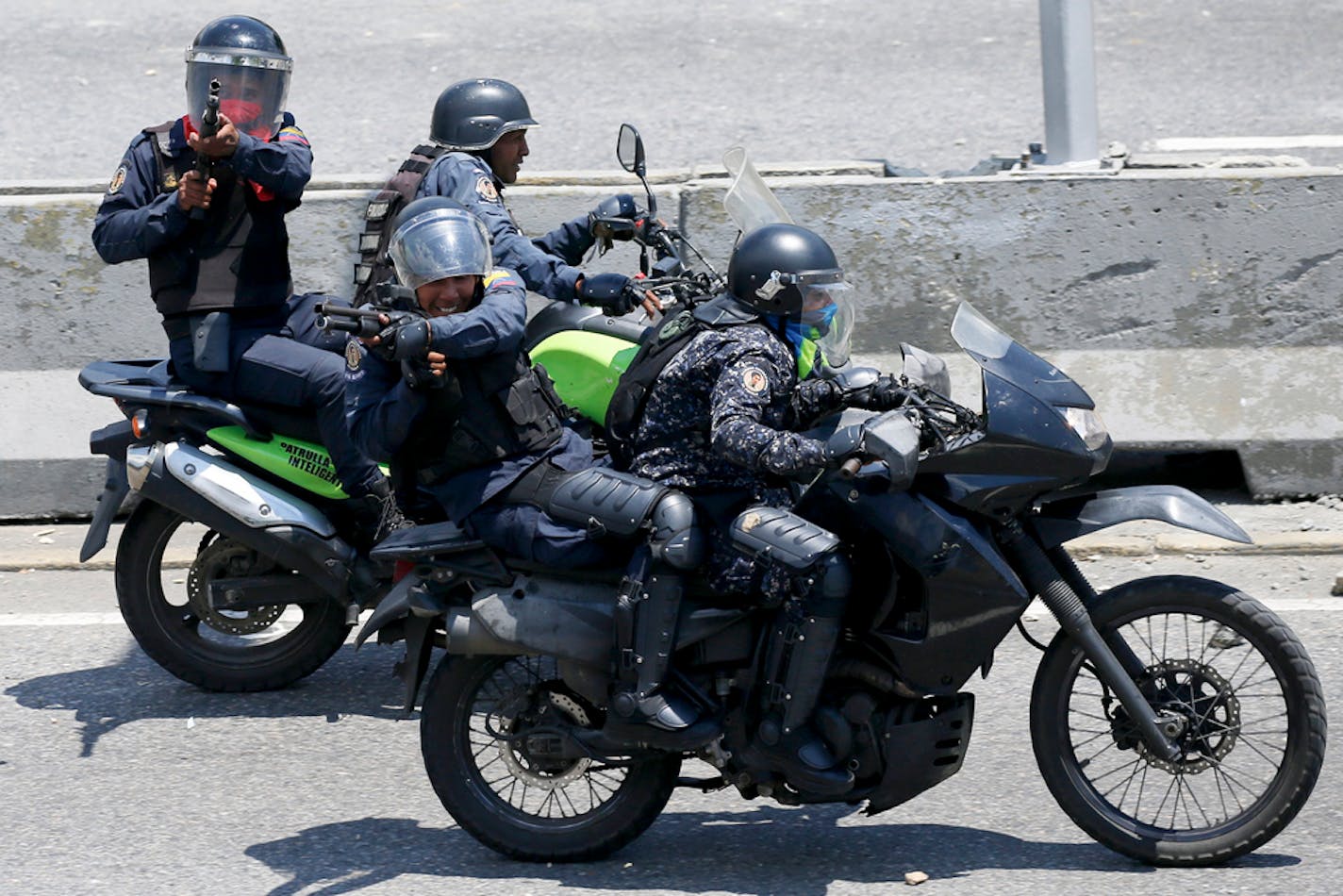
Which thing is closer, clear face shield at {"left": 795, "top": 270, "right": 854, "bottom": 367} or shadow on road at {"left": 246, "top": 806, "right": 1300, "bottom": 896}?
clear face shield at {"left": 795, "top": 270, "right": 854, "bottom": 367}

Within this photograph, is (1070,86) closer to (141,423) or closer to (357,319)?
(141,423)

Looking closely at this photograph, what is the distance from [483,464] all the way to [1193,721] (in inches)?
72.7

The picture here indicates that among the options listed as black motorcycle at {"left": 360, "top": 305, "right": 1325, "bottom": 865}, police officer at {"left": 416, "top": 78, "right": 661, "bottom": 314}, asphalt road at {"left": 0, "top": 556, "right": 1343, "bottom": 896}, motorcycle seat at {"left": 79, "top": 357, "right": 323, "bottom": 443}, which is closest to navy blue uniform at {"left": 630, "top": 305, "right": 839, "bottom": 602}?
black motorcycle at {"left": 360, "top": 305, "right": 1325, "bottom": 865}

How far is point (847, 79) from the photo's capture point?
11.5 m

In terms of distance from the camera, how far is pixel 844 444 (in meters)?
4.19

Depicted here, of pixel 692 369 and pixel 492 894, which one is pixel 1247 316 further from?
pixel 492 894

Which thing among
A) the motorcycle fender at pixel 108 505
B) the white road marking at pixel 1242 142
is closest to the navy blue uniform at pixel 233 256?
the motorcycle fender at pixel 108 505

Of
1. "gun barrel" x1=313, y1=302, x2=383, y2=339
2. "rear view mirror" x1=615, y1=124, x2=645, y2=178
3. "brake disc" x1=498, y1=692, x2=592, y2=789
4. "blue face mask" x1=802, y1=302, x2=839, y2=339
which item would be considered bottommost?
"brake disc" x1=498, y1=692, x2=592, y2=789

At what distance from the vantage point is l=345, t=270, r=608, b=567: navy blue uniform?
182 inches

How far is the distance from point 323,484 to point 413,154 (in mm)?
1240

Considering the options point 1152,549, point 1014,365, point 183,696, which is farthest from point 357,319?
point 1152,549

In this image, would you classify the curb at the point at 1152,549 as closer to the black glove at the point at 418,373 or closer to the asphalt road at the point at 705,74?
the black glove at the point at 418,373

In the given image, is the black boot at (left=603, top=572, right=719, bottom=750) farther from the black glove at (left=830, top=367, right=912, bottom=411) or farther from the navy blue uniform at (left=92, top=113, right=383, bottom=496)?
the navy blue uniform at (left=92, top=113, right=383, bottom=496)

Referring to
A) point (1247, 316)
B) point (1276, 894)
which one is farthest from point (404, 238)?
point (1247, 316)
